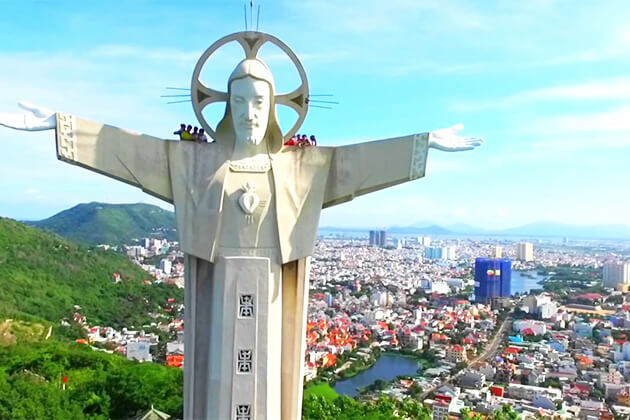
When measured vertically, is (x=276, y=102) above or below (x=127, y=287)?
above

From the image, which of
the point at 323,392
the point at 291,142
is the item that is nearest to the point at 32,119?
the point at 291,142

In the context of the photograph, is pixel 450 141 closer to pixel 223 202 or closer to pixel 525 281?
pixel 223 202

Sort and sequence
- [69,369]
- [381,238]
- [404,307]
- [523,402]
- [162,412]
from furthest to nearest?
[381,238] < [404,307] < [523,402] < [69,369] < [162,412]

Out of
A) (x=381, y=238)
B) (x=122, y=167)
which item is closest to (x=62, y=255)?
(x=122, y=167)

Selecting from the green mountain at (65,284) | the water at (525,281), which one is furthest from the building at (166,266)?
the water at (525,281)

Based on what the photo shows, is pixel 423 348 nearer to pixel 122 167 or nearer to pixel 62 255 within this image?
pixel 62 255

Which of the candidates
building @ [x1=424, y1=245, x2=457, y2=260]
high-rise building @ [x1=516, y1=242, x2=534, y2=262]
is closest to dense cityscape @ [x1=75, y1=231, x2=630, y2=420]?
high-rise building @ [x1=516, y1=242, x2=534, y2=262]

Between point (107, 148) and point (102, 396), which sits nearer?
point (107, 148)
